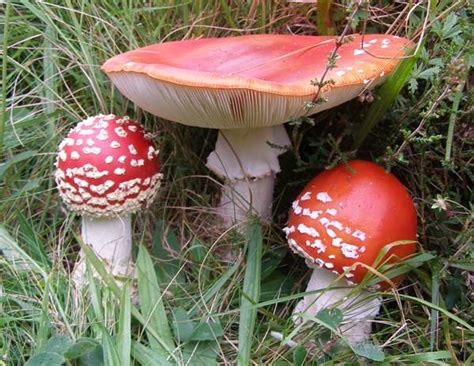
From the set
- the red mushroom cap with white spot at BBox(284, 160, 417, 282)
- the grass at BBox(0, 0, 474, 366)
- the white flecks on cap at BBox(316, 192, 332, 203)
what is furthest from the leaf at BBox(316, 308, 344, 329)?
the white flecks on cap at BBox(316, 192, 332, 203)

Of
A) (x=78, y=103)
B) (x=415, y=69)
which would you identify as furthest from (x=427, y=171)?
(x=78, y=103)

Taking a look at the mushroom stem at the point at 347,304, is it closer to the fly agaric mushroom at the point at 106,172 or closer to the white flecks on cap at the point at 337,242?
the white flecks on cap at the point at 337,242

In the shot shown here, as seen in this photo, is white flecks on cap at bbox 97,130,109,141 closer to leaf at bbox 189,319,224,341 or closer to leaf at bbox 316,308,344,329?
leaf at bbox 189,319,224,341

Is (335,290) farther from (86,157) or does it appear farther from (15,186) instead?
(15,186)

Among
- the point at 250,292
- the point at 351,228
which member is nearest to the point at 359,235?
the point at 351,228

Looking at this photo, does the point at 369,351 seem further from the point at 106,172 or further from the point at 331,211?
the point at 106,172

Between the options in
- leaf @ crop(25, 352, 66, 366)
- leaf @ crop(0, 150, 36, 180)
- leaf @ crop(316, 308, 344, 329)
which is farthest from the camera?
leaf @ crop(0, 150, 36, 180)
